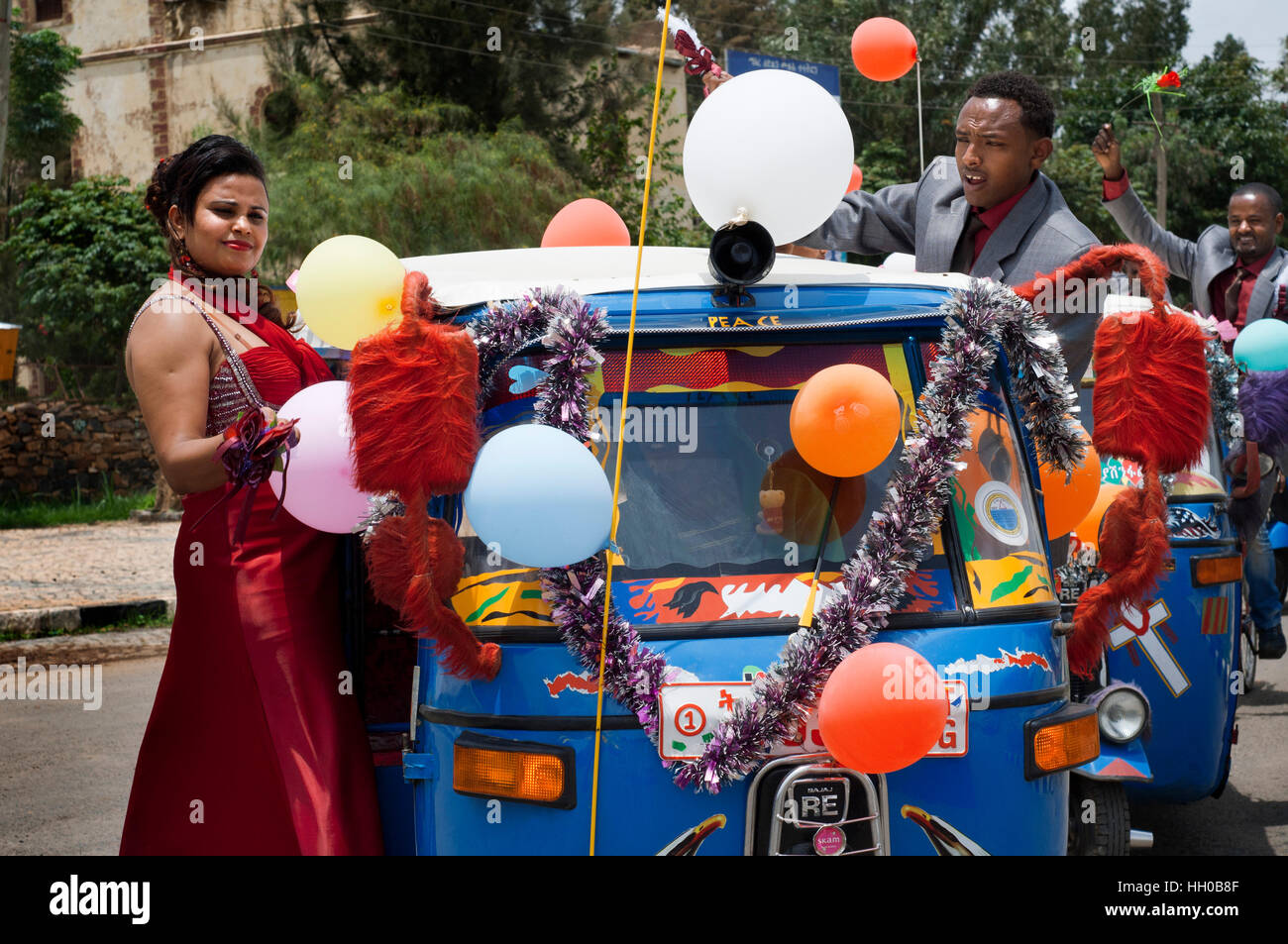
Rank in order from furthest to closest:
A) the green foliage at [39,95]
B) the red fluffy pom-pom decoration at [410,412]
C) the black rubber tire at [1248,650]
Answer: the green foliage at [39,95] < the black rubber tire at [1248,650] < the red fluffy pom-pom decoration at [410,412]

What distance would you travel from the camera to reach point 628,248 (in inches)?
167

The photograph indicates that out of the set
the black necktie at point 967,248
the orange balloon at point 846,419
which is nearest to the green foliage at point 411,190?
the black necktie at point 967,248

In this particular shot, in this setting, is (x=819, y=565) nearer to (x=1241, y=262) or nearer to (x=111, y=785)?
(x=111, y=785)

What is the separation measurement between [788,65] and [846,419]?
26.8 ft

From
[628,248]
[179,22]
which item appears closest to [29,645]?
[628,248]

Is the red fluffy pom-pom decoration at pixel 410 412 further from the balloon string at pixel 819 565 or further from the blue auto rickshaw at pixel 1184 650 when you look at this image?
the blue auto rickshaw at pixel 1184 650

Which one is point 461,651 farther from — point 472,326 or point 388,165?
point 388,165

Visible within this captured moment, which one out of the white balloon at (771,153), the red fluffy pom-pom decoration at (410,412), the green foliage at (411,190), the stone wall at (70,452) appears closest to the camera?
the red fluffy pom-pom decoration at (410,412)

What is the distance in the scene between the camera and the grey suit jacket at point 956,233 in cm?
430

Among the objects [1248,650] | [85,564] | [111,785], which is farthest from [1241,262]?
[85,564]

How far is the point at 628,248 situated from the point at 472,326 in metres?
1.02

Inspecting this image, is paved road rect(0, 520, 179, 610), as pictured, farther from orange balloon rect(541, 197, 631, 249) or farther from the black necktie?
the black necktie

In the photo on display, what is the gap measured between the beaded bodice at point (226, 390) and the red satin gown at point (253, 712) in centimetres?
2

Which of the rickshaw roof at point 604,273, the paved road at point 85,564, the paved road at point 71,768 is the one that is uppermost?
the rickshaw roof at point 604,273
